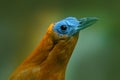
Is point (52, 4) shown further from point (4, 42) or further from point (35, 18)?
point (4, 42)

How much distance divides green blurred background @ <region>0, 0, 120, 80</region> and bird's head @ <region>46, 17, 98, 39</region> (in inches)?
50.5

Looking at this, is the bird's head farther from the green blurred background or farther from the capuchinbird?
the green blurred background

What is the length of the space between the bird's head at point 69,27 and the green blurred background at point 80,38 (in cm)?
128

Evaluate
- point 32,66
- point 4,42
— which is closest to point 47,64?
point 32,66

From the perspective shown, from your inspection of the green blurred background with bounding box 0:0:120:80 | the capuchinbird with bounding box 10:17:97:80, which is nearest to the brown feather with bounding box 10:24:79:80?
the capuchinbird with bounding box 10:17:97:80

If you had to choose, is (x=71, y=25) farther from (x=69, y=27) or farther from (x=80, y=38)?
(x=80, y=38)

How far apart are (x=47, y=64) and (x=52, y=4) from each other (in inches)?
65.6

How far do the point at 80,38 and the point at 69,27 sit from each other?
1.37 m

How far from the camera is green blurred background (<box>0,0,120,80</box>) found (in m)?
3.55

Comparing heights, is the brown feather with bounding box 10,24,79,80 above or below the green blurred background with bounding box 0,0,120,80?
below

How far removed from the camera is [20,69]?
2.20 meters

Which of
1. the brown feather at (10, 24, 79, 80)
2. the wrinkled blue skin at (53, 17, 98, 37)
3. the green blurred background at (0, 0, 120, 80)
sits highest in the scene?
the green blurred background at (0, 0, 120, 80)

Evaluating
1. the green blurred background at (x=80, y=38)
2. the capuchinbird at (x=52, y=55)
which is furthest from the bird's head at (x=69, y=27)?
the green blurred background at (x=80, y=38)

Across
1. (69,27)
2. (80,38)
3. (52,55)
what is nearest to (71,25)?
(69,27)
